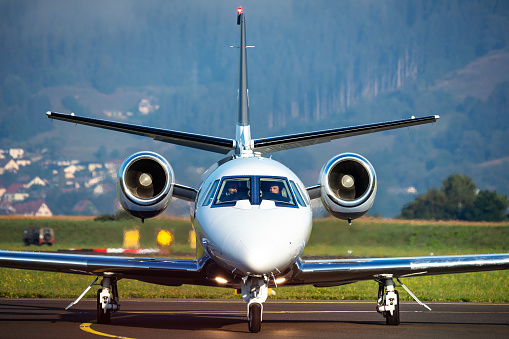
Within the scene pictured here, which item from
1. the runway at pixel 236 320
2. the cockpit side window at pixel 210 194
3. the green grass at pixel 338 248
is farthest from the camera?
the green grass at pixel 338 248

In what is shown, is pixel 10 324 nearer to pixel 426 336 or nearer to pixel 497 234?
pixel 426 336

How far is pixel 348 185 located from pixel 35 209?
29.7 meters

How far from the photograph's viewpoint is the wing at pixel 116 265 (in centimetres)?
1454

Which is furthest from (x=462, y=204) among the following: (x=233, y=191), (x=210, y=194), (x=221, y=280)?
(x=233, y=191)

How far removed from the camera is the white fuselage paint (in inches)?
472

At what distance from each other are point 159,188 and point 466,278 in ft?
53.4

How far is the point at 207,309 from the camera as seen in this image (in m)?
19.3

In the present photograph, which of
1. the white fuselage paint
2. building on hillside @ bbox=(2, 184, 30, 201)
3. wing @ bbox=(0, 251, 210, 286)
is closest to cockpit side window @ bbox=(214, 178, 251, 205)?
the white fuselage paint

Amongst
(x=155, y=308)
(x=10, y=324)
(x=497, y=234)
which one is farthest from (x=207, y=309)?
(x=497, y=234)

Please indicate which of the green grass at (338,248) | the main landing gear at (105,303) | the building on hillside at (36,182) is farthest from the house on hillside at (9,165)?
the main landing gear at (105,303)

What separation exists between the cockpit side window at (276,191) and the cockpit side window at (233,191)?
→ 24 centimetres

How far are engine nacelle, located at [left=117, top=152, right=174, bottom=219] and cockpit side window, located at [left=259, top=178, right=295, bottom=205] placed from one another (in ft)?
10.6

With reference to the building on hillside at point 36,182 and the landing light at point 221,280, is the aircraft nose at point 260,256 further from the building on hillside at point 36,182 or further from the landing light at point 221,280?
the building on hillside at point 36,182

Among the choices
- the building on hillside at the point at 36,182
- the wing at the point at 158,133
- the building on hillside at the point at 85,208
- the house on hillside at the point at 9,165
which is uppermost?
the house on hillside at the point at 9,165
